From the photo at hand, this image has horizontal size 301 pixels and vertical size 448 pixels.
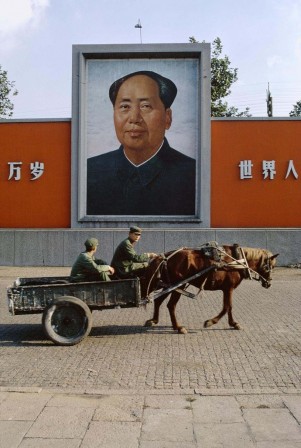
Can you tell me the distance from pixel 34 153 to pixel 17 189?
147cm

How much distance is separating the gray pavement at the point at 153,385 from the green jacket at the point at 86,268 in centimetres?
105

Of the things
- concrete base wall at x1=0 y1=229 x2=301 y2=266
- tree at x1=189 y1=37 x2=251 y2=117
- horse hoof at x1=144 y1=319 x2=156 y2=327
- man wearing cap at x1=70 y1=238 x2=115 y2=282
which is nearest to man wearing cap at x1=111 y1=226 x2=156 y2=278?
man wearing cap at x1=70 y1=238 x2=115 y2=282

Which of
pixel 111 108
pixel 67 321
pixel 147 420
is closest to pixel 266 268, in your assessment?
pixel 67 321

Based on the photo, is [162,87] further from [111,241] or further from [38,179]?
[111,241]

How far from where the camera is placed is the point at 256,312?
11445 millimetres

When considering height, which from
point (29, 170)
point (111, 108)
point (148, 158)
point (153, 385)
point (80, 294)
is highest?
point (111, 108)

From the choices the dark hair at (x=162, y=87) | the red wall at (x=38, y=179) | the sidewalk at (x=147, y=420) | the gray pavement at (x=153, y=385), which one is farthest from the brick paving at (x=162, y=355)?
the dark hair at (x=162, y=87)

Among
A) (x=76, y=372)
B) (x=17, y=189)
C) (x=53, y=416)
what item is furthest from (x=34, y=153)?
(x=53, y=416)

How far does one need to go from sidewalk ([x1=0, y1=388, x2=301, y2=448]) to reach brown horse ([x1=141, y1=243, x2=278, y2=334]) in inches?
131

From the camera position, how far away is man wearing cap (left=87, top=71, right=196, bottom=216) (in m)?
19.5

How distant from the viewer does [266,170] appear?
64.8 feet

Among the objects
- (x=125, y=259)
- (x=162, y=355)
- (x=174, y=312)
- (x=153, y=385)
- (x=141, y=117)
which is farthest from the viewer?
(x=141, y=117)

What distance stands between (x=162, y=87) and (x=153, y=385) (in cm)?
1468

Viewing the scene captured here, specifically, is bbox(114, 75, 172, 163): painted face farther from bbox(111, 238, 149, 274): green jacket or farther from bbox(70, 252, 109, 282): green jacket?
bbox(70, 252, 109, 282): green jacket
